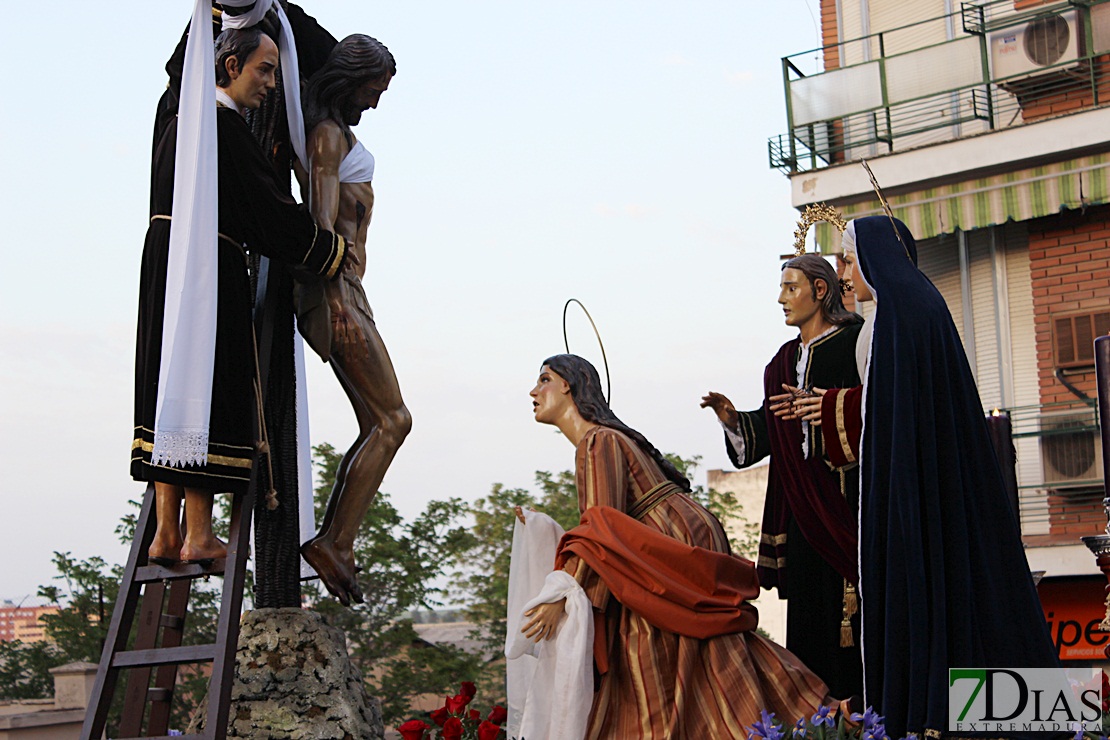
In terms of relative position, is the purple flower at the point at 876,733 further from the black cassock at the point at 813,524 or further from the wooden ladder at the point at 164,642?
the wooden ladder at the point at 164,642

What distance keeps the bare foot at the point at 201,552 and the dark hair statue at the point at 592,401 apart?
167 centimetres

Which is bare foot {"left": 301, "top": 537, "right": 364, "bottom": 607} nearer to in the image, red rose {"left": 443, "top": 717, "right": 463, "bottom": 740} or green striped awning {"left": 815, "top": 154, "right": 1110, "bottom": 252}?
red rose {"left": 443, "top": 717, "right": 463, "bottom": 740}

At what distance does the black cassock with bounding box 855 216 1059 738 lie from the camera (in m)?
5.59

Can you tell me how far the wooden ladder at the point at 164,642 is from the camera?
5.56 meters

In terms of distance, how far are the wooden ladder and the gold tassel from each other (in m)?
2.60

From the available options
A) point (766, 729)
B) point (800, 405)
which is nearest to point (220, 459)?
point (766, 729)

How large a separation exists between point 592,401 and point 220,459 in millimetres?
1668

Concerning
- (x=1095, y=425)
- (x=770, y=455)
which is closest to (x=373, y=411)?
(x=770, y=455)

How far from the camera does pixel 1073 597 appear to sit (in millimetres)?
15117

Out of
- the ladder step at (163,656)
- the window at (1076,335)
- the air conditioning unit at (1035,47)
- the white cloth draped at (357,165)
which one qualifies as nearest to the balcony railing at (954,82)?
the air conditioning unit at (1035,47)

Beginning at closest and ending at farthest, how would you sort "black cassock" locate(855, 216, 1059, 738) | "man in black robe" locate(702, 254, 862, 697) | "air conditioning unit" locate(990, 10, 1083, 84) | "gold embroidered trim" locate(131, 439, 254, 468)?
"black cassock" locate(855, 216, 1059, 738), "gold embroidered trim" locate(131, 439, 254, 468), "man in black robe" locate(702, 254, 862, 697), "air conditioning unit" locate(990, 10, 1083, 84)

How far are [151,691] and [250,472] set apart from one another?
1.12 meters

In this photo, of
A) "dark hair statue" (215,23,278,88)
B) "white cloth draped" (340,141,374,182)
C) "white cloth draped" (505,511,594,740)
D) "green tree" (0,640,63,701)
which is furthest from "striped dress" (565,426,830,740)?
"green tree" (0,640,63,701)

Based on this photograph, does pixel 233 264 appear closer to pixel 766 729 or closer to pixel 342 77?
pixel 342 77
